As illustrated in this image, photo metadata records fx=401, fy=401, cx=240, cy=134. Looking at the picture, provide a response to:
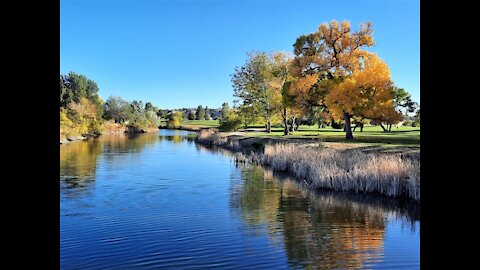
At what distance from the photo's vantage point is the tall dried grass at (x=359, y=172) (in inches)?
532

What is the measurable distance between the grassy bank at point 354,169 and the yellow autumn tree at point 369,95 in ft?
24.0

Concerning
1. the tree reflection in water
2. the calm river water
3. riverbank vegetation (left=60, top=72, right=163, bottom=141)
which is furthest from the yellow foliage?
riverbank vegetation (left=60, top=72, right=163, bottom=141)

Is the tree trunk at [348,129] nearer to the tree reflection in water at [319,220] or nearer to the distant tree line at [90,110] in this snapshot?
the tree reflection in water at [319,220]

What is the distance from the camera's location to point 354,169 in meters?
15.3

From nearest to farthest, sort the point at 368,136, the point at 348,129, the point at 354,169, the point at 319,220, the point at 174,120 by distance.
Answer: the point at 319,220 → the point at 354,169 → the point at 348,129 → the point at 368,136 → the point at 174,120

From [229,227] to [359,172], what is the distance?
6.55m

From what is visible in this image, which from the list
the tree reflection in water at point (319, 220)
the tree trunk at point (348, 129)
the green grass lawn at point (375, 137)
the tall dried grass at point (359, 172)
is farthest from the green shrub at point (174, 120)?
the tree reflection in water at point (319, 220)

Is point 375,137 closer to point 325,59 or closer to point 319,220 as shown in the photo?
point 325,59

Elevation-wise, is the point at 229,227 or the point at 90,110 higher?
the point at 90,110

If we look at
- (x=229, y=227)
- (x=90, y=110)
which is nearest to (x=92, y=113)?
(x=90, y=110)

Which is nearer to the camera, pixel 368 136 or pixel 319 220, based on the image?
pixel 319 220
